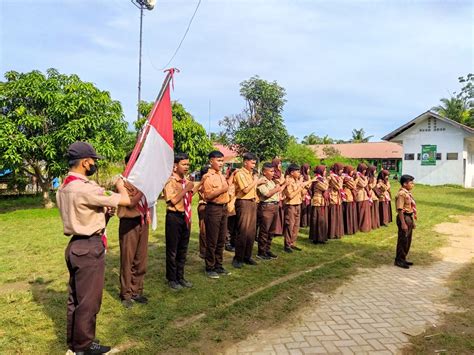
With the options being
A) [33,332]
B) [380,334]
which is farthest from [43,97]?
[380,334]

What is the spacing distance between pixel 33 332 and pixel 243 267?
10.7 feet

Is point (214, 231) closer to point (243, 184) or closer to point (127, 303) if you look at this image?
point (243, 184)

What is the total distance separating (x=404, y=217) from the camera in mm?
6227

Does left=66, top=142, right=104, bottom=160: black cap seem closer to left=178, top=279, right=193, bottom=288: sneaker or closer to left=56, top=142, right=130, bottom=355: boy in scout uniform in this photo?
left=56, top=142, right=130, bottom=355: boy in scout uniform

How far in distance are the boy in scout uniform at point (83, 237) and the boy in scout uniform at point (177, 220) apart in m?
1.78

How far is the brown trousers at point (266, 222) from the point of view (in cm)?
648

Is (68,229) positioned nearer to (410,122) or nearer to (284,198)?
(284,198)

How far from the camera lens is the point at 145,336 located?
3.70 metres

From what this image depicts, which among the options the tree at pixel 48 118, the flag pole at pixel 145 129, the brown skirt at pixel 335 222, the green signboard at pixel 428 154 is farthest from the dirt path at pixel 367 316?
the green signboard at pixel 428 154

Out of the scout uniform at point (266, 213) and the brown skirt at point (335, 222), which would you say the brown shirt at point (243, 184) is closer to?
the scout uniform at point (266, 213)

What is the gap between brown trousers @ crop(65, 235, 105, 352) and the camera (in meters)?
3.07

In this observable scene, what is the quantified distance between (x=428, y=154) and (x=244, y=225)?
2503cm

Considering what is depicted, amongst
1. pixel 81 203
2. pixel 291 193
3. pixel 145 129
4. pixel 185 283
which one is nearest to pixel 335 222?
pixel 291 193

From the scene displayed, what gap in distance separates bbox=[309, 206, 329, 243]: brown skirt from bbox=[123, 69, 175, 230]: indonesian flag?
4742mm
